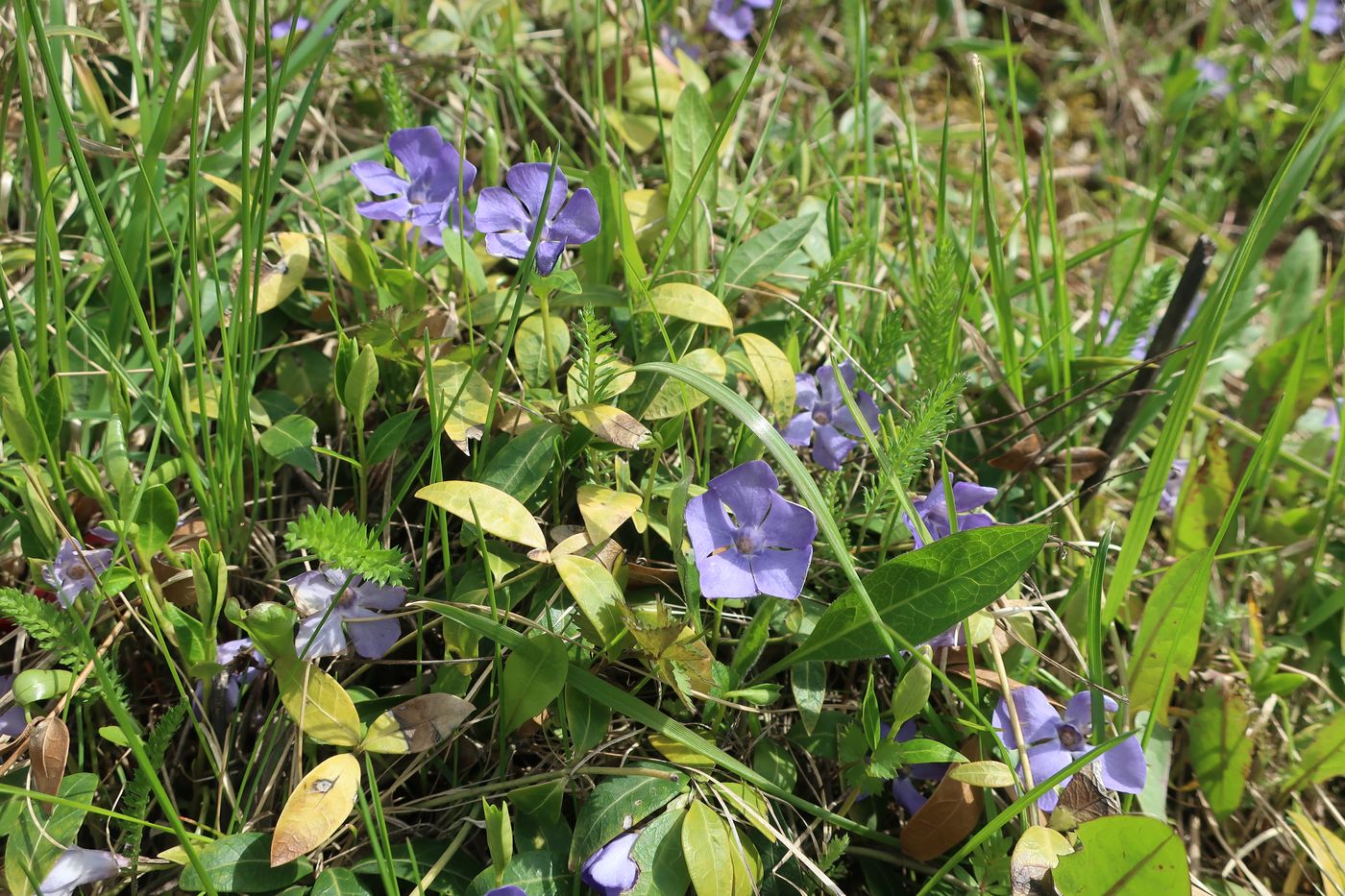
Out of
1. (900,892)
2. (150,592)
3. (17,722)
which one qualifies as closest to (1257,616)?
(900,892)

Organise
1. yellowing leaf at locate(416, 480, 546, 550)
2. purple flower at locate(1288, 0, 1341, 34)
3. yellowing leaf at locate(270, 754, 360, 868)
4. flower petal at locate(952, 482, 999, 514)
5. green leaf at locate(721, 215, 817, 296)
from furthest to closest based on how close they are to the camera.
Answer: purple flower at locate(1288, 0, 1341, 34) → green leaf at locate(721, 215, 817, 296) → flower petal at locate(952, 482, 999, 514) → yellowing leaf at locate(416, 480, 546, 550) → yellowing leaf at locate(270, 754, 360, 868)

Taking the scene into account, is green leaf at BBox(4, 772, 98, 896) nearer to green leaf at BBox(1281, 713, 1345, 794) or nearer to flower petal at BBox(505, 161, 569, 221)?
flower petal at BBox(505, 161, 569, 221)

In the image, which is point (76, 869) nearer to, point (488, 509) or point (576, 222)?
point (488, 509)

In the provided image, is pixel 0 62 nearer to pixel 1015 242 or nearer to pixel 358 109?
pixel 358 109

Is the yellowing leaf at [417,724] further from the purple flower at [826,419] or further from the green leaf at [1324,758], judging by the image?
the green leaf at [1324,758]

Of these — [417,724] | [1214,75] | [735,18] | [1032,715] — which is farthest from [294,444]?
[1214,75]

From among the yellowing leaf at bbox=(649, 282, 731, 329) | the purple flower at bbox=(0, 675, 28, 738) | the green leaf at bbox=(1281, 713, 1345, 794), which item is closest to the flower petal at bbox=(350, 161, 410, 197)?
the yellowing leaf at bbox=(649, 282, 731, 329)

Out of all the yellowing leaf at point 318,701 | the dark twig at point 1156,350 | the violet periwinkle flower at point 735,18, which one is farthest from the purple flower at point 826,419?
the violet periwinkle flower at point 735,18
